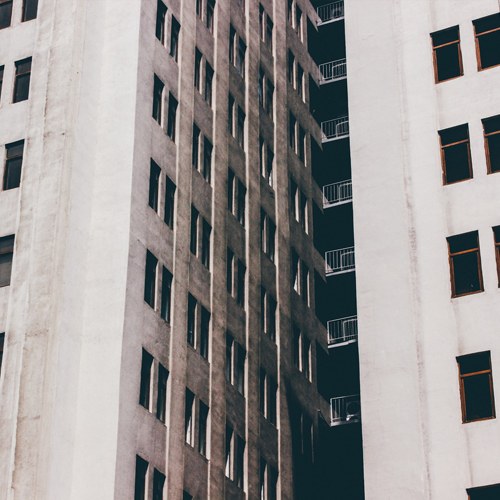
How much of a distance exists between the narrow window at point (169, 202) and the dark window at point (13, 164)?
20.3 feet

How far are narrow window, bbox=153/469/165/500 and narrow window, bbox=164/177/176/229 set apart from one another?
10.5 m

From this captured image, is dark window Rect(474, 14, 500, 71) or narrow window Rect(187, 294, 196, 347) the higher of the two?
dark window Rect(474, 14, 500, 71)

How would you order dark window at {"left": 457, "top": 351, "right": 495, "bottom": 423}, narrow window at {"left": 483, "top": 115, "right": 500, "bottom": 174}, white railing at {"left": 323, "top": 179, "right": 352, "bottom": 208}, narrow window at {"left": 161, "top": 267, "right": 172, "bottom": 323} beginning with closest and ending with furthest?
1. dark window at {"left": 457, "top": 351, "right": 495, "bottom": 423}
2. narrow window at {"left": 483, "top": 115, "right": 500, "bottom": 174}
3. narrow window at {"left": 161, "top": 267, "right": 172, "bottom": 323}
4. white railing at {"left": 323, "top": 179, "right": 352, "bottom": 208}

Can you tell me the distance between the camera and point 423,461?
2977cm

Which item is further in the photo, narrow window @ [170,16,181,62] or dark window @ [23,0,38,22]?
narrow window @ [170,16,181,62]

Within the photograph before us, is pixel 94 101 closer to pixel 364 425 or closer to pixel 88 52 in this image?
pixel 88 52

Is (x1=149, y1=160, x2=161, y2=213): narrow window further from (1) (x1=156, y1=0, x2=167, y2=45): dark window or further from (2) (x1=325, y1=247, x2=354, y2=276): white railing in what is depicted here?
(2) (x1=325, y1=247, x2=354, y2=276): white railing

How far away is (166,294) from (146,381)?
4336 mm

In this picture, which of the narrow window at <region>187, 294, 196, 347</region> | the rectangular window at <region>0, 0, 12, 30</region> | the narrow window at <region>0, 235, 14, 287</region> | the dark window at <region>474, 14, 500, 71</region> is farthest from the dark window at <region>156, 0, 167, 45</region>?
the dark window at <region>474, 14, 500, 71</region>

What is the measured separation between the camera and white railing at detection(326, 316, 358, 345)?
61.4 meters

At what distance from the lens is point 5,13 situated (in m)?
48.9

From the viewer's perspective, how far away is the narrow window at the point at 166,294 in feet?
147

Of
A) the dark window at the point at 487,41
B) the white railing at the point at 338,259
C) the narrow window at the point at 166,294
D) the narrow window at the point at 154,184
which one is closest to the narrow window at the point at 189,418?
the narrow window at the point at 166,294

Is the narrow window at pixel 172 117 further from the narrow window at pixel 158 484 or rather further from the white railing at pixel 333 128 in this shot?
the white railing at pixel 333 128
